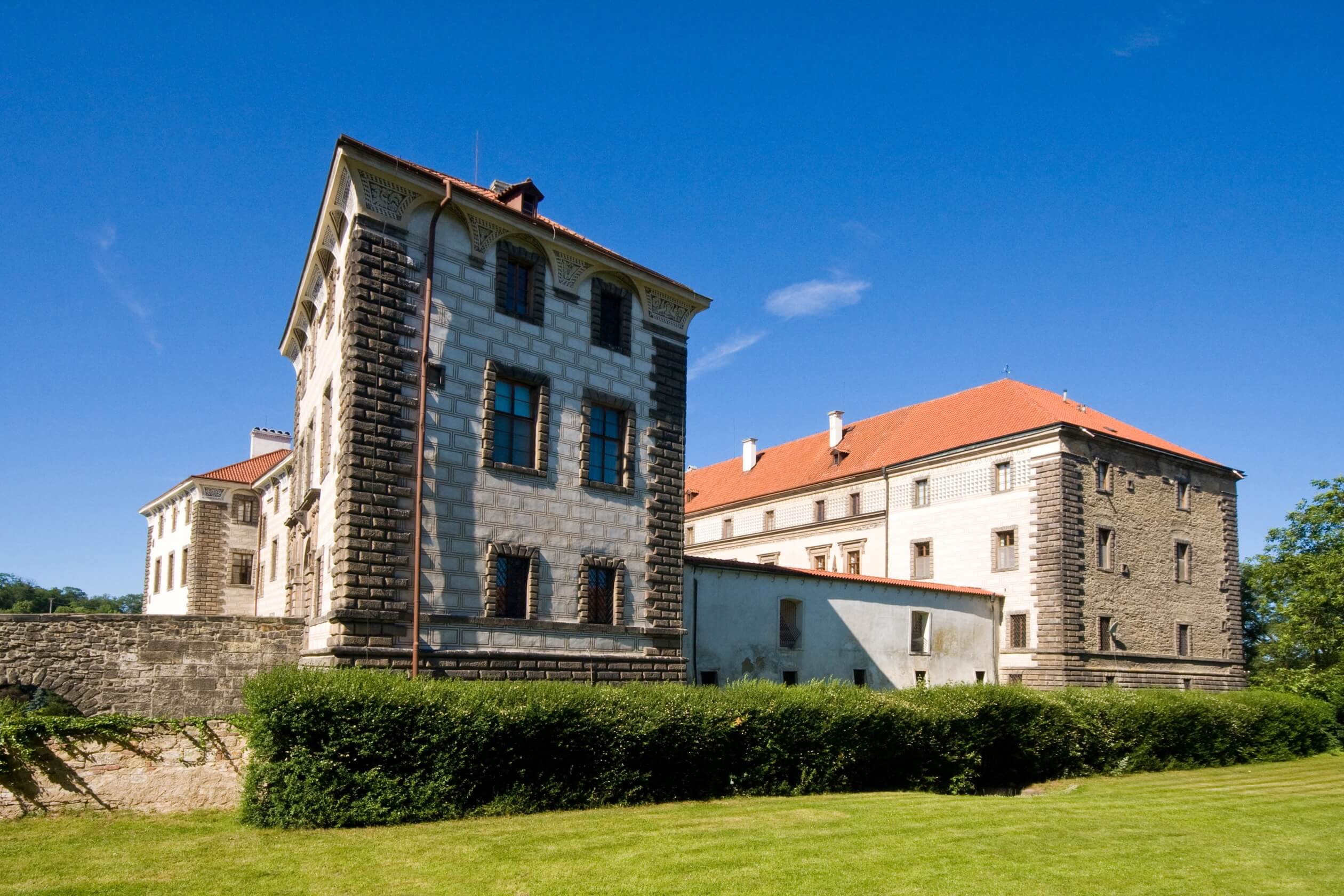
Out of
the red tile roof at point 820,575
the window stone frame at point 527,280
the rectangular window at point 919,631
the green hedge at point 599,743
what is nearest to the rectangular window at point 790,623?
the red tile roof at point 820,575

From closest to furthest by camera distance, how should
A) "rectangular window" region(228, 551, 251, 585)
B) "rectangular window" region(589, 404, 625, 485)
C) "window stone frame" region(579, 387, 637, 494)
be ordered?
"window stone frame" region(579, 387, 637, 494) → "rectangular window" region(589, 404, 625, 485) → "rectangular window" region(228, 551, 251, 585)

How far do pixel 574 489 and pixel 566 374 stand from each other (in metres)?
2.43

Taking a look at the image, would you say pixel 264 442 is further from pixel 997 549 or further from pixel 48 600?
pixel 48 600

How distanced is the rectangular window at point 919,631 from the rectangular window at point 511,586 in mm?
16176

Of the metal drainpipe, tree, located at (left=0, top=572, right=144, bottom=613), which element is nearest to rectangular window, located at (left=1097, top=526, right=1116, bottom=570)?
the metal drainpipe

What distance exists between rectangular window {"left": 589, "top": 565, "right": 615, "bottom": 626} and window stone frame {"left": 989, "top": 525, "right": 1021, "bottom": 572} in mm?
19293

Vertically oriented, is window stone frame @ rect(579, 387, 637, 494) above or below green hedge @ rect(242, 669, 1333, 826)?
above

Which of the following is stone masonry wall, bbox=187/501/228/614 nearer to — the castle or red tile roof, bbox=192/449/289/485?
red tile roof, bbox=192/449/289/485

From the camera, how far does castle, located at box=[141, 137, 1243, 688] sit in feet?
60.4

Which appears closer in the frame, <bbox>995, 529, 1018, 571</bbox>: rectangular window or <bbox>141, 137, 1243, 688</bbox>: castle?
<bbox>141, 137, 1243, 688</bbox>: castle

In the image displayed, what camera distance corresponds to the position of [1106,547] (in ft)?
119

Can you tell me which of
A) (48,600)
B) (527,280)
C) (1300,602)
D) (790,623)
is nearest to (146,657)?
(527,280)

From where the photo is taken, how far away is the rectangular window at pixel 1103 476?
36.0 m

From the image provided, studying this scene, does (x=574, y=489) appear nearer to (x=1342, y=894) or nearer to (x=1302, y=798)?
(x=1342, y=894)
